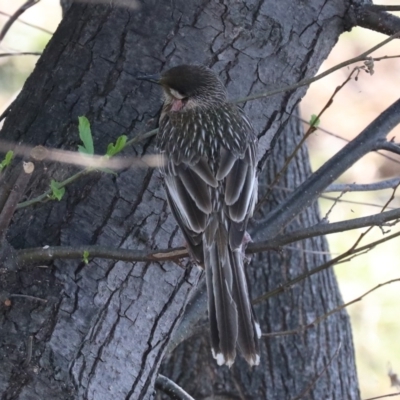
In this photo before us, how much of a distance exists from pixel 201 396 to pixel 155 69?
89.5 inches

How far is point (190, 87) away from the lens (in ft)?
11.5

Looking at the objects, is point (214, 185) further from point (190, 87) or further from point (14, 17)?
point (14, 17)

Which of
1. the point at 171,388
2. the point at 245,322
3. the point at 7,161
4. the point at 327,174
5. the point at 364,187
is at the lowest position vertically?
the point at 245,322

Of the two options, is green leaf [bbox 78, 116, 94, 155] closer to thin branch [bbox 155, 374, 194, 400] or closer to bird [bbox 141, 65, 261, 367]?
bird [bbox 141, 65, 261, 367]

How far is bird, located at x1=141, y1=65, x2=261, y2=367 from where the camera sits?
2807 millimetres

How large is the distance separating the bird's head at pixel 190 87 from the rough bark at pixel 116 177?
0.07m

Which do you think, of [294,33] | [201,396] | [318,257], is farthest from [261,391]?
[294,33]

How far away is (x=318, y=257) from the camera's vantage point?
17.6 feet

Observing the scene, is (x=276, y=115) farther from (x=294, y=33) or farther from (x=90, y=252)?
(x=90, y=252)

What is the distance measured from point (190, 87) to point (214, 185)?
527mm

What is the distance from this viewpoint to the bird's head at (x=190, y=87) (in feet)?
11.0

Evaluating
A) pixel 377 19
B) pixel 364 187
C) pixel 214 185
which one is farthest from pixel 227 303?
pixel 377 19

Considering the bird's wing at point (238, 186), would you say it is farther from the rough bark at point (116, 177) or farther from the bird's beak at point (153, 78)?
the bird's beak at point (153, 78)

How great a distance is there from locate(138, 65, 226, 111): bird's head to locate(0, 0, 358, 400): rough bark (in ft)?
0.23
